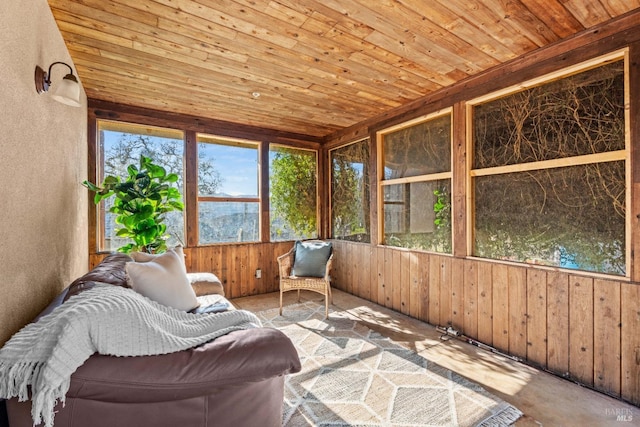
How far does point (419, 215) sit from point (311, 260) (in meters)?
1.38

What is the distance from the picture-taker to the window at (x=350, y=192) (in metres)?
4.28

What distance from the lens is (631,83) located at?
1.96 m

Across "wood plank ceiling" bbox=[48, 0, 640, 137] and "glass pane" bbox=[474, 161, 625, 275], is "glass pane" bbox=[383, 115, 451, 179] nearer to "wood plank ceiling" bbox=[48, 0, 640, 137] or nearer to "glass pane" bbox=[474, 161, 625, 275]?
"wood plank ceiling" bbox=[48, 0, 640, 137]

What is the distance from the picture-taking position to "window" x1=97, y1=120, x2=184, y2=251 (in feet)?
11.5

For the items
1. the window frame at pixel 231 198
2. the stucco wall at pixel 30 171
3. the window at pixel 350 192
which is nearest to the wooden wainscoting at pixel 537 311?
the window at pixel 350 192

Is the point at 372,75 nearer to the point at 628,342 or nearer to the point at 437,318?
the point at 437,318

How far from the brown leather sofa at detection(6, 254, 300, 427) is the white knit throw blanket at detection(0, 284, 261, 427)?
4 cm

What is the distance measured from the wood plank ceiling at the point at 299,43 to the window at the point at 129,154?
398mm

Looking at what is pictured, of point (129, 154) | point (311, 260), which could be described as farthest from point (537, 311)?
point (129, 154)

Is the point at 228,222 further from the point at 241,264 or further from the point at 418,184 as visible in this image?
the point at 418,184

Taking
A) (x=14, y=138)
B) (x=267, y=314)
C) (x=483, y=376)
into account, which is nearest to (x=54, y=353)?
(x=14, y=138)

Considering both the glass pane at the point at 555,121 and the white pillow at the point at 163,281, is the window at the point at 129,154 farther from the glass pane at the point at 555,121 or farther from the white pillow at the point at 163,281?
the glass pane at the point at 555,121

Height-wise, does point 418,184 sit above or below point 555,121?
below

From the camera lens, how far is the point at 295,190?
15.8 ft
